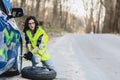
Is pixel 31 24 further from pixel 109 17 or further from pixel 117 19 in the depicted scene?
pixel 109 17

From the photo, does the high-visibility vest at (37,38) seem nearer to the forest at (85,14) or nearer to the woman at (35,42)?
the woman at (35,42)

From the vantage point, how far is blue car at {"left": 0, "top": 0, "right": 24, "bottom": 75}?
7.66 meters

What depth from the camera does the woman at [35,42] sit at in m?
9.38

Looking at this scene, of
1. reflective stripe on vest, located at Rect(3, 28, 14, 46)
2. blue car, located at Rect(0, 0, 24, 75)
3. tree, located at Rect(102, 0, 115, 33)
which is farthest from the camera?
tree, located at Rect(102, 0, 115, 33)

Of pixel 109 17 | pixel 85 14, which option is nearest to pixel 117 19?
pixel 109 17

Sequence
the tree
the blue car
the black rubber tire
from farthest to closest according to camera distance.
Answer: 1. the tree
2. the black rubber tire
3. the blue car

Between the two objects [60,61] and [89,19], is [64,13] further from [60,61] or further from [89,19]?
[60,61]

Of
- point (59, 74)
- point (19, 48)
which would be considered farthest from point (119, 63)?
point (19, 48)

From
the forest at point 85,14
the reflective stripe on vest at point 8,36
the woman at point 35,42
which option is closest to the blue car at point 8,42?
the reflective stripe on vest at point 8,36

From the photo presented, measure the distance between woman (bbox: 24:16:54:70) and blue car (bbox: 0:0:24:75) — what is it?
24 centimetres

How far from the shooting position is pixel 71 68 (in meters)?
12.2

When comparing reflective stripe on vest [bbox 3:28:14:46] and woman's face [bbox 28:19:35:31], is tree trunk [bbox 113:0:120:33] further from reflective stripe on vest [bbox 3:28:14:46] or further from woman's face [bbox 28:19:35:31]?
reflective stripe on vest [bbox 3:28:14:46]

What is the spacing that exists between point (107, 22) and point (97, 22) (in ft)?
70.7

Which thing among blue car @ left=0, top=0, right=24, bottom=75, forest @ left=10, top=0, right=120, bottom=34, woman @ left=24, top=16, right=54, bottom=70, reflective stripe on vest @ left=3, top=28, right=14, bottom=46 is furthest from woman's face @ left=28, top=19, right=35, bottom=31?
forest @ left=10, top=0, right=120, bottom=34
